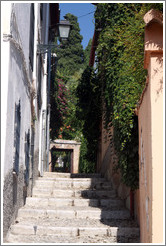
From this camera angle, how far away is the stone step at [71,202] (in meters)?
8.14

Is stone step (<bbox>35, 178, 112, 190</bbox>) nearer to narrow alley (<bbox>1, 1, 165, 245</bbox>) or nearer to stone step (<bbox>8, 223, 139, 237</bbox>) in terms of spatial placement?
narrow alley (<bbox>1, 1, 165, 245</bbox>)

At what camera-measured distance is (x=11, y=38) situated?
4.79 m

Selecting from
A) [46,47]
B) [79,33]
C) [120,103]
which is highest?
[79,33]

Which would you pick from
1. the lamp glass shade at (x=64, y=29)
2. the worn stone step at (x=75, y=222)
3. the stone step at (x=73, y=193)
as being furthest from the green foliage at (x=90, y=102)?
the worn stone step at (x=75, y=222)

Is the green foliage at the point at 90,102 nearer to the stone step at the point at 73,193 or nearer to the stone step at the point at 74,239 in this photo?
the stone step at the point at 73,193

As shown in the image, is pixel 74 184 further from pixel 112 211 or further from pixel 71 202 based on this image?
pixel 112 211

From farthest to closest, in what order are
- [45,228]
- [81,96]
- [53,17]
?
[53,17] < [81,96] < [45,228]

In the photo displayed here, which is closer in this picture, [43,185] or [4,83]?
[4,83]

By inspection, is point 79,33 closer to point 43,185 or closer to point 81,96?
point 81,96

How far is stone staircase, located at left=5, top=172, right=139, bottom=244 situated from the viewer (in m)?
6.21

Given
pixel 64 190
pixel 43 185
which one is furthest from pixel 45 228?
pixel 43 185

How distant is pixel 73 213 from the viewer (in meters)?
7.43

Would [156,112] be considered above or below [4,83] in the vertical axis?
below

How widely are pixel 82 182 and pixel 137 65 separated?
16.4 ft
